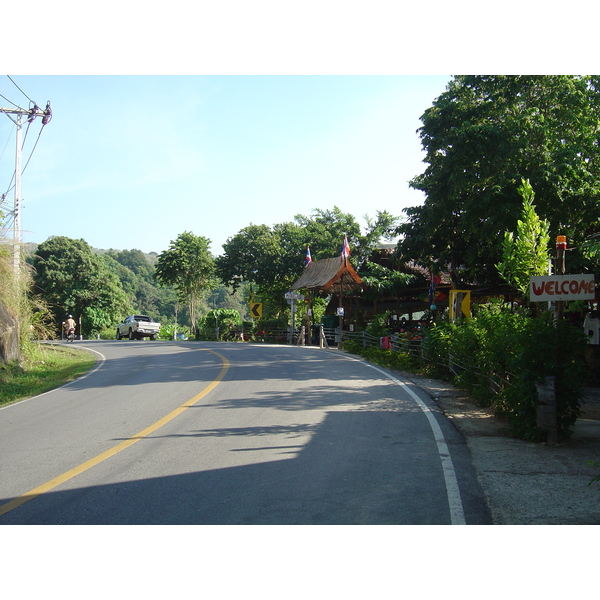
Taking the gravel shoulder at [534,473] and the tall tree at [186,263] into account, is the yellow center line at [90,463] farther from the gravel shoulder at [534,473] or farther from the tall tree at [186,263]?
the tall tree at [186,263]

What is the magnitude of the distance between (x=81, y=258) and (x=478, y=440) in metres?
51.5

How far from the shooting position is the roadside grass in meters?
14.3

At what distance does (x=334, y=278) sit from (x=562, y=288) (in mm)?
25380

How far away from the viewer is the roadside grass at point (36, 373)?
14344 millimetres

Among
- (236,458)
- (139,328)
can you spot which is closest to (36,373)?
(236,458)

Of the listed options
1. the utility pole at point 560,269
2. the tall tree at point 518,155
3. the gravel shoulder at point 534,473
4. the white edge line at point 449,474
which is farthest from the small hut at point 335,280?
the gravel shoulder at point 534,473

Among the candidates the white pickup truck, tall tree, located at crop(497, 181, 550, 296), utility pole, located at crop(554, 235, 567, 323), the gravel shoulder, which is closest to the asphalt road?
the gravel shoulder

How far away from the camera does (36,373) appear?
18.1 meters

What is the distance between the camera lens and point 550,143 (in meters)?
18.1

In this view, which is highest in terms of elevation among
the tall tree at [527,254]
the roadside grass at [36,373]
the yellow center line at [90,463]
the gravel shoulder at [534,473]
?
the tall tree at [527,254]

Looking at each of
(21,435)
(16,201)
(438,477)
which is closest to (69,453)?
(21,435)

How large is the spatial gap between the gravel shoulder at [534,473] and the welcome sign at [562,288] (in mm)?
2005

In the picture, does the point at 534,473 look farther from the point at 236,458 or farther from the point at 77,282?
the point at 77,282
